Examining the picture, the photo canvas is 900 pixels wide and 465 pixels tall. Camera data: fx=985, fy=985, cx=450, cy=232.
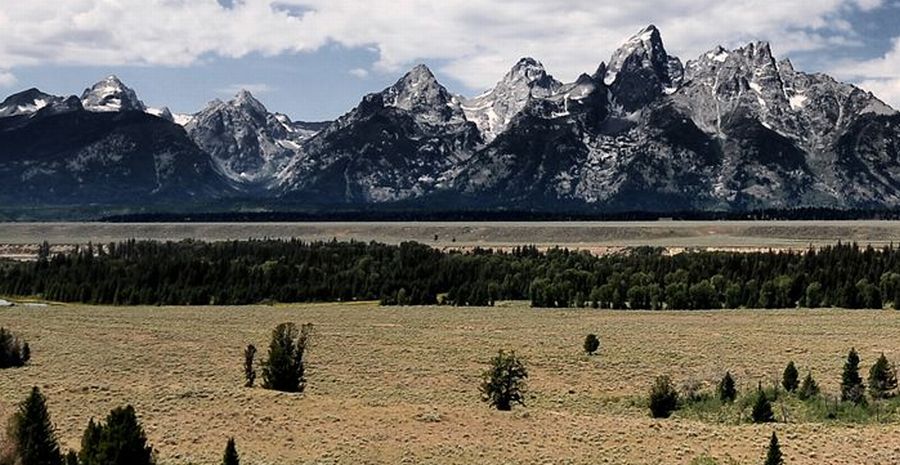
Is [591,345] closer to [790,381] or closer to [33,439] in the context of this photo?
[790,381]

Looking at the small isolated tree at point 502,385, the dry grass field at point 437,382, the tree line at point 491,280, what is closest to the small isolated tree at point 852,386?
the dry grass field at point 437,382

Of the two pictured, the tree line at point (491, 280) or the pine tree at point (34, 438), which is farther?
the tree line at point (491, 280)

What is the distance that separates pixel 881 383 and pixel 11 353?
5701 cm

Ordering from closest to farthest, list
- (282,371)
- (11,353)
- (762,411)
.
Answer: (762,411) < (282,371) < (11,353)

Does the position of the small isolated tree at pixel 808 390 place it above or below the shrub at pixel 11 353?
above

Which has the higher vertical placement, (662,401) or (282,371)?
(282,371)

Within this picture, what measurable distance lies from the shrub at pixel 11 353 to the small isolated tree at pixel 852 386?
52700 mm

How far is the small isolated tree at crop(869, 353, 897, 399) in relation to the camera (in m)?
59.4

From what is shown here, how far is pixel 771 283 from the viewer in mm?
137250

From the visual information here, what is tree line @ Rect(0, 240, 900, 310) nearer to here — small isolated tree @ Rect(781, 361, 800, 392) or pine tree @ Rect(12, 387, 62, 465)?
small isolated tree @ Rect(781, 361, 800, 392)

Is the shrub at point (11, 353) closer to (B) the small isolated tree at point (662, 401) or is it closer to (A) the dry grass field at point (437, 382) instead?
(A) the dry grass field at point (437, 382)

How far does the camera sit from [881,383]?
197ft

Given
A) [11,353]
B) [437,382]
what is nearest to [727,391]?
[437,382]

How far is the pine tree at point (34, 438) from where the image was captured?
1614 inches
